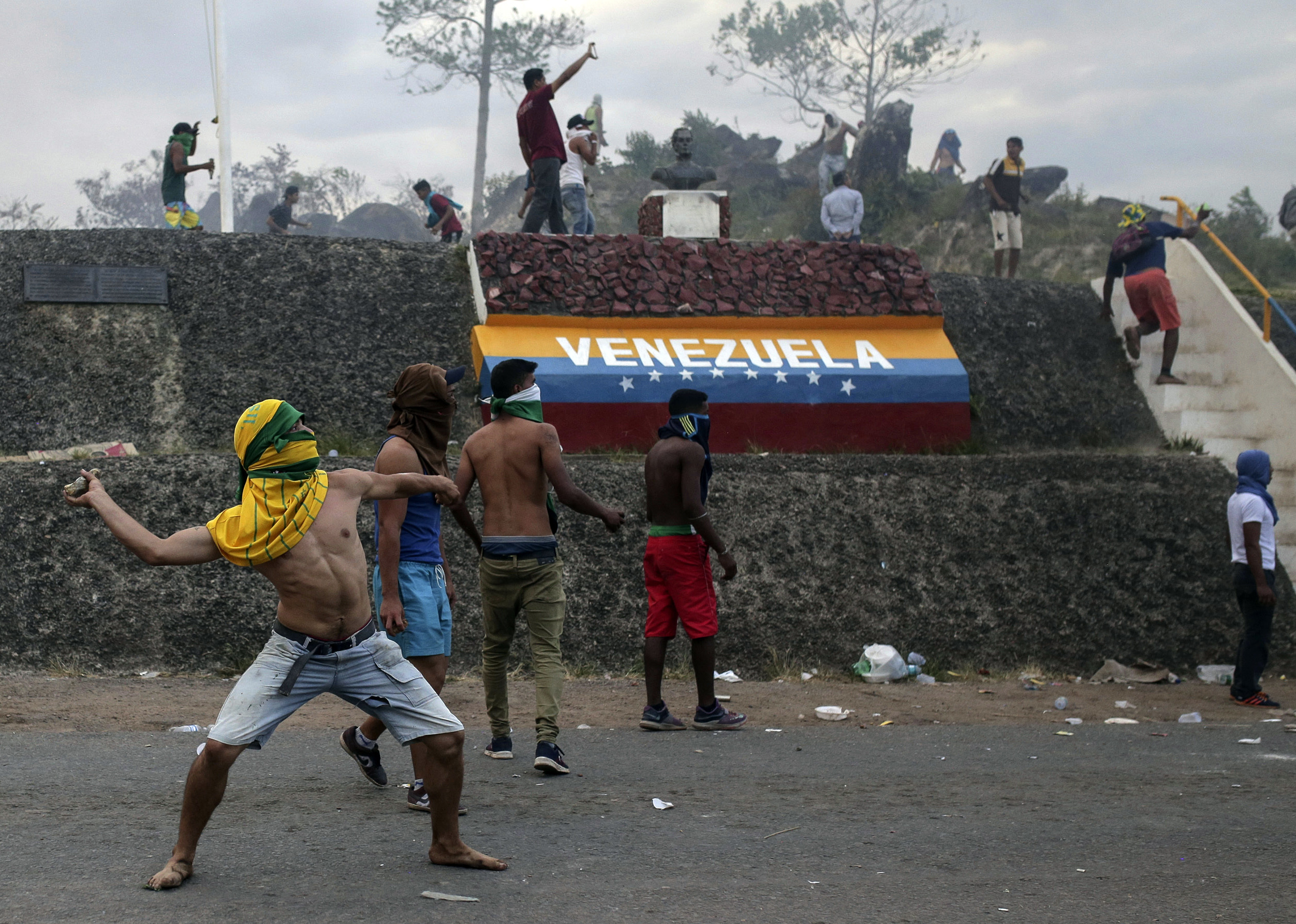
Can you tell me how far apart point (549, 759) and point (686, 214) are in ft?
30.3

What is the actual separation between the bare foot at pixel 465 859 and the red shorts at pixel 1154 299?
10799mm

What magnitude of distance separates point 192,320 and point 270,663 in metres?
8.54

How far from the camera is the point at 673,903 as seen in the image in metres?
3.96

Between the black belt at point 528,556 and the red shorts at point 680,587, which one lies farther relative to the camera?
the red shorts at point 680,587

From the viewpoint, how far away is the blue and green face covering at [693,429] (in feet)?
22.8

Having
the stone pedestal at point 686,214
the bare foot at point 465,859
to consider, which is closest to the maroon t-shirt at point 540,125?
the stone pedestal at point 686,214

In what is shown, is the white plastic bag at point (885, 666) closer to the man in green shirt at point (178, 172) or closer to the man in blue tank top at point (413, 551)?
the man in blue tank top at point (413, 551)

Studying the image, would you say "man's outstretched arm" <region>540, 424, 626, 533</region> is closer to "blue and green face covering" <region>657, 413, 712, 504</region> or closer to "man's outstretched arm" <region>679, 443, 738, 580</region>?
"man's outstretched arm" <region>679, 443, 738, 580</region>

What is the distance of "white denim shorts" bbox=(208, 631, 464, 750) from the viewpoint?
4066 mm

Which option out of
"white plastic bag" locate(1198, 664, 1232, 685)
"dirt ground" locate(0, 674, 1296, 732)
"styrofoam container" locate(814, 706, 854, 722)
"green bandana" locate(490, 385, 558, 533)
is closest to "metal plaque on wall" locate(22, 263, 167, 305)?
"dirt ground" locate(0, 674, 1296, 732)

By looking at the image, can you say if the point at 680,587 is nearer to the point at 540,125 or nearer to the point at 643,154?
the point at 540,125

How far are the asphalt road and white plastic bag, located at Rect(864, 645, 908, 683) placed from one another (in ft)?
7.07

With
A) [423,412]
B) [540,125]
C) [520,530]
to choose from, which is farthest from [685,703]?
[540,125]

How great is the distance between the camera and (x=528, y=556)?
5.85 m
